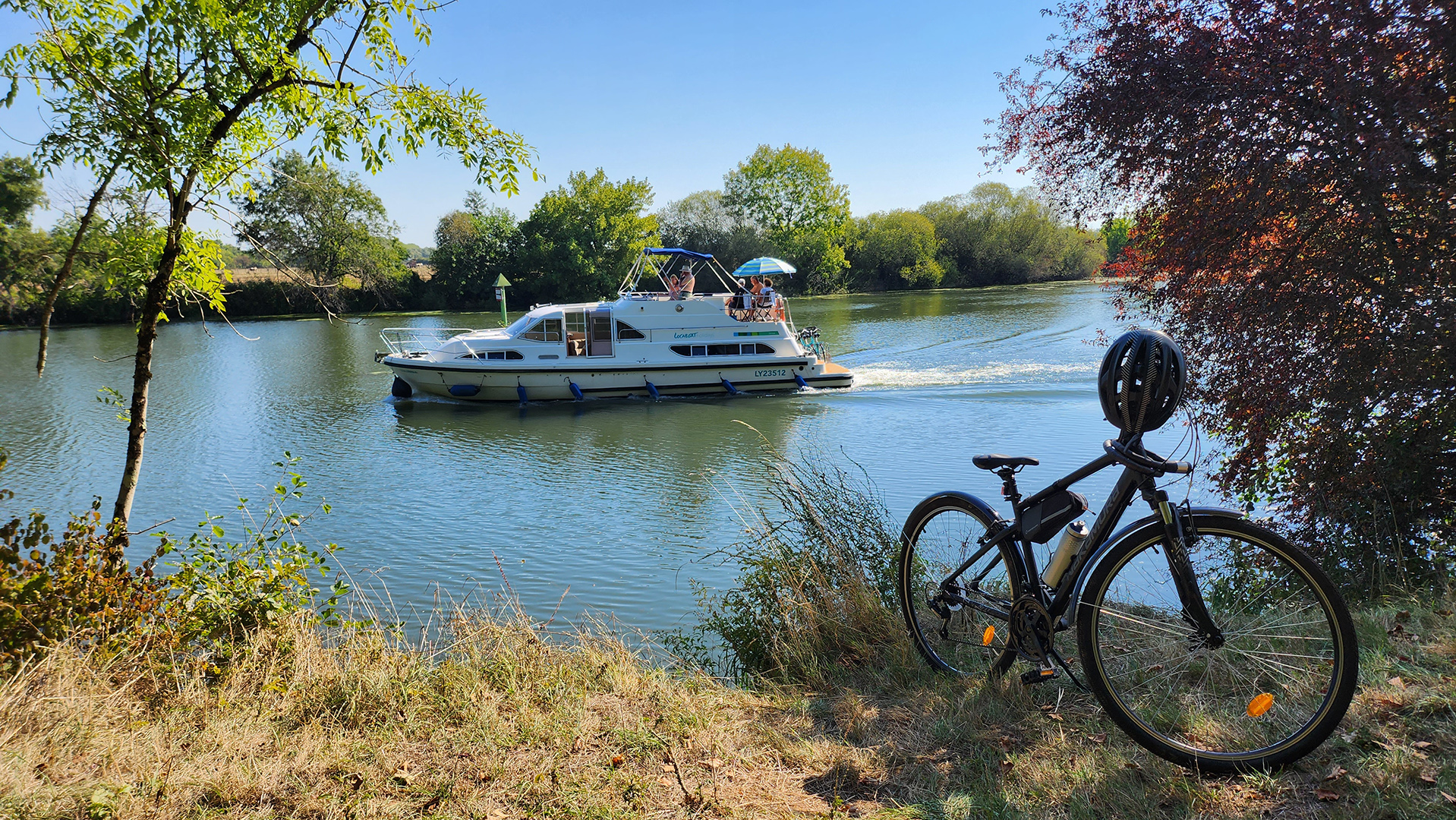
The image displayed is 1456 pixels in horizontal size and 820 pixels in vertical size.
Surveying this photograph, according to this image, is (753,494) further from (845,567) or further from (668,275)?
(668,275)

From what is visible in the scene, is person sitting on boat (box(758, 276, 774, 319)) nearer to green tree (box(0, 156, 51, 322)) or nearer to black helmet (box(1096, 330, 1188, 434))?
green tree (box(0, 156, 51, 322))

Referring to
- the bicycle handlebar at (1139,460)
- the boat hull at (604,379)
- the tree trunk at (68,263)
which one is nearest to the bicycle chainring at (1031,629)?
the bicycle handlebar at (1139,460)

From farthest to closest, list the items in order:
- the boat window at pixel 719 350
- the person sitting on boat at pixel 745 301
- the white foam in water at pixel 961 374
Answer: the white foam in water at pixel 961 374 < the person sitting on boat at pixel 745 301 < the boat window at pixel 719 350

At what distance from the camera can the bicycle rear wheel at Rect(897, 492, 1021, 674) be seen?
3564 mm

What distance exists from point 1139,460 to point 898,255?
3051 inches

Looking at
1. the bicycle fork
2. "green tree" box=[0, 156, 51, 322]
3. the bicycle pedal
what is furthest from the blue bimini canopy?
the bicycle fork

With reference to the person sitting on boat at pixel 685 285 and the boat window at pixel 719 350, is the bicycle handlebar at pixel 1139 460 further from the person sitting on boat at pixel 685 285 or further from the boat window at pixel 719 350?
the person sitting on boat at pixel 685 285

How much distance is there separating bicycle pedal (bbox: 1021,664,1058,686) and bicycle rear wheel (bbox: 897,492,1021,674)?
13 centimetres

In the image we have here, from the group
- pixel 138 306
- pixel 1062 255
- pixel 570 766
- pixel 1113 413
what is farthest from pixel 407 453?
pixel 1062 255

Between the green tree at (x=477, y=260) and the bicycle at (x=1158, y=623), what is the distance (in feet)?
198

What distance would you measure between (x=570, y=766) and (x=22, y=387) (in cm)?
2784

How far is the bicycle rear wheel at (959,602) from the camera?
3.56 meters

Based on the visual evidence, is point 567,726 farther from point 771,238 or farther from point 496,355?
point 771,238

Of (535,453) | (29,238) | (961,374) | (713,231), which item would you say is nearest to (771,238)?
(713,231)
